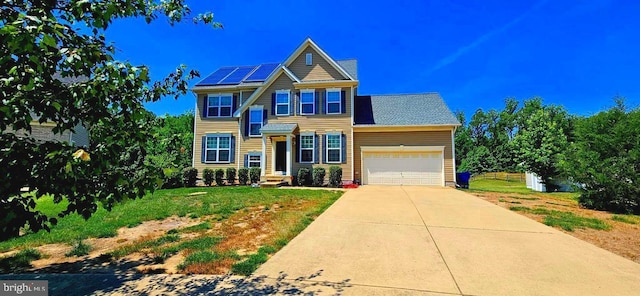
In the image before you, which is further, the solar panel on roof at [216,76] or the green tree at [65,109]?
the solar panel on roof at [216,76]

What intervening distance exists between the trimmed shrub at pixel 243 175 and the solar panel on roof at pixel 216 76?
6.50 meters

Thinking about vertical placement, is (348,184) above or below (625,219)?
above

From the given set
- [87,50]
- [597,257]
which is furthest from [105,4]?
[597,257]

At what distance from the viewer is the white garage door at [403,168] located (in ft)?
55.9

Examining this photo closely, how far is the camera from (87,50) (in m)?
2.19

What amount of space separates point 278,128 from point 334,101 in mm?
3767

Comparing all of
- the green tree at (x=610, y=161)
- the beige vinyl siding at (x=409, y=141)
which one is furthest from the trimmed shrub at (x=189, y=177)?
the green tree at (x=610, y=161)

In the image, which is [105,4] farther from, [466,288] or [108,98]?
[466,288]

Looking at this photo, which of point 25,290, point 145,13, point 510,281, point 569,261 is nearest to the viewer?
point 145,13

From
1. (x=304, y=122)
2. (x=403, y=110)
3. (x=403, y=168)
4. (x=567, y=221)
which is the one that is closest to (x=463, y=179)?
(x=403, y=168)

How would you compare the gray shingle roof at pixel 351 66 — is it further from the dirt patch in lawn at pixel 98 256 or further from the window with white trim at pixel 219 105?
the dirt patch in lawn at pixel 98 256

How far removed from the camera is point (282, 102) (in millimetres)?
18266

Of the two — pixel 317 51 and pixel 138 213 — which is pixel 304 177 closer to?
pixel 317 51

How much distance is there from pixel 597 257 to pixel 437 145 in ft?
41.3
